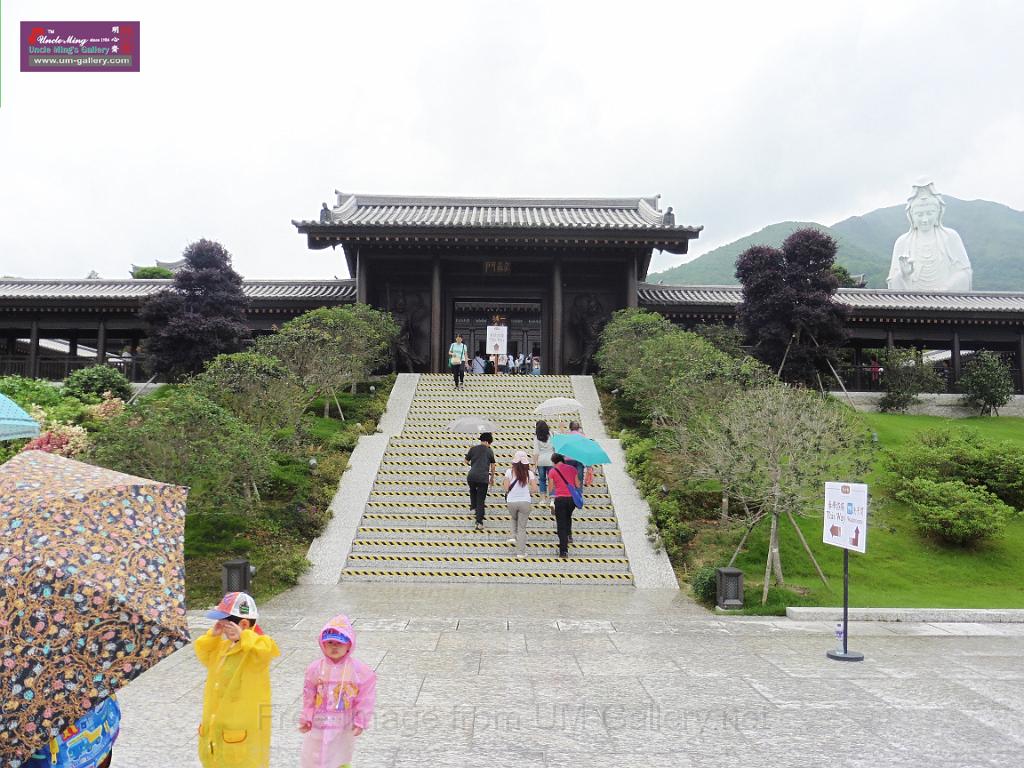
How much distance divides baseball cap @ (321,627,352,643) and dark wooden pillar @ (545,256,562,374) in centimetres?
1986

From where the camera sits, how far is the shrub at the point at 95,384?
19703mm

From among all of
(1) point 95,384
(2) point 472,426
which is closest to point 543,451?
(2) point 472,426

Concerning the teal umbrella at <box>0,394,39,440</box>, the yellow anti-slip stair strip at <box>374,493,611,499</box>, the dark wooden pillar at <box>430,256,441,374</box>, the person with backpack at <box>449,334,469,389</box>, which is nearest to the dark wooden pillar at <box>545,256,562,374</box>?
the dark wooden pillar at <box>430,256,441,374</box>

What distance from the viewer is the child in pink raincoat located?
3.53 meters

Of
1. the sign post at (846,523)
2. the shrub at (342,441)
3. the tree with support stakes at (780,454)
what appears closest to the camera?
the sign post at (846,523)

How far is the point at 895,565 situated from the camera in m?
11.4

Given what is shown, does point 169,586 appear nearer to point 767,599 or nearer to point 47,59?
point 767,599

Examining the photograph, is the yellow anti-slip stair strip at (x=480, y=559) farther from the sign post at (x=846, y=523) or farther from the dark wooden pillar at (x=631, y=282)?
the dark wooden pillar at (x=631, y=282)

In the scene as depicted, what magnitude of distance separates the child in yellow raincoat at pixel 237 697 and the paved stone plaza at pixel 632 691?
1084 mm

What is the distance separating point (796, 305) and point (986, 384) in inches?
257

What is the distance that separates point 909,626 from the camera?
343 inches

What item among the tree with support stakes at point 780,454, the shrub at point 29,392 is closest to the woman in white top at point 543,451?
the tree with support stakes at point 780,454

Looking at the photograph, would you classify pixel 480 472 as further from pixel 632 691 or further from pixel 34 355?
pixel 34 355

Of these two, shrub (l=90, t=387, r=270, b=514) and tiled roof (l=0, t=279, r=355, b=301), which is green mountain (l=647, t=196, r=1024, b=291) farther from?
shrub (l=90, t=387, r=270, b=514)
